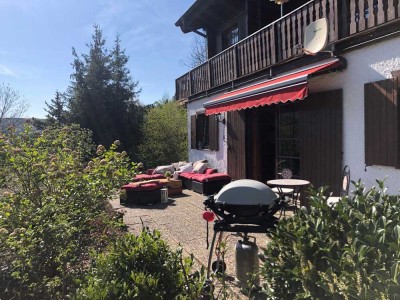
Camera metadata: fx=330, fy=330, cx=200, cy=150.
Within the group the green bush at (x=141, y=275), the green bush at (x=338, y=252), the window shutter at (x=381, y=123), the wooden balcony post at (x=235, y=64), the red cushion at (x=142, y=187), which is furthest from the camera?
the wooden balcony post at (x=235, y=64)

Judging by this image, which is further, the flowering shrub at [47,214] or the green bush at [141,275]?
the flowering shrub at [47,214]

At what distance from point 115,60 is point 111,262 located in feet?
85.7

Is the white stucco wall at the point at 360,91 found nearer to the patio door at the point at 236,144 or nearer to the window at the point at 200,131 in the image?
the patio door at the point at 236,144

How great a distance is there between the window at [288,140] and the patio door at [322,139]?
3.43ft

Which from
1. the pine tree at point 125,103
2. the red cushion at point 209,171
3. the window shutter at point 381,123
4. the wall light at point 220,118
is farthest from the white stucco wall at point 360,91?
the pine tree at point 125,103

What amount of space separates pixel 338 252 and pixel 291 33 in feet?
26.8

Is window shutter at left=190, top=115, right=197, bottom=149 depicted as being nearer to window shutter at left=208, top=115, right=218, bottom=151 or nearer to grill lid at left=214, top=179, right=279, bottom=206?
window shutter at left=208, top=115, right=218, bottom=151

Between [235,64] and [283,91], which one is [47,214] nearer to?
[283,91]

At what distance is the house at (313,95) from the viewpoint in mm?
6430

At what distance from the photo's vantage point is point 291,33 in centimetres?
904

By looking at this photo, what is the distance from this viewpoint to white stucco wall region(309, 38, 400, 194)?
20.9 feet

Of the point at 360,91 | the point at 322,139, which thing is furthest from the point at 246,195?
the point at 322,139

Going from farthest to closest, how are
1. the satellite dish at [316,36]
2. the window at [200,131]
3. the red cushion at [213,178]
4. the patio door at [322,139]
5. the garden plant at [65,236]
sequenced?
the window at [200,131], the red cushion at [213,178], the patio door at [322,139], the satellite dish at [316,36], the garden plant at [65,236]

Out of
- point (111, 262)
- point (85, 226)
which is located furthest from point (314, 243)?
point (85, 226)
